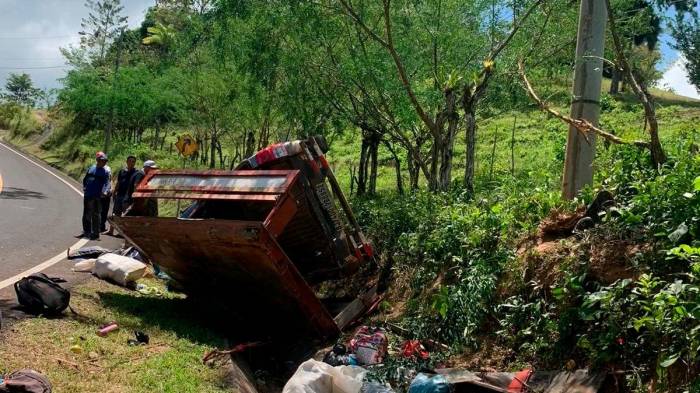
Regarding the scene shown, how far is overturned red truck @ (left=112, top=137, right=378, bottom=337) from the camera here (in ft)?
21.9

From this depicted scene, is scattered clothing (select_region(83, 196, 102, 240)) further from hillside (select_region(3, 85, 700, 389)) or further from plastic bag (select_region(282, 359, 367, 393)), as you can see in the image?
plastic bag (select_region(282, 359, 367, 393))

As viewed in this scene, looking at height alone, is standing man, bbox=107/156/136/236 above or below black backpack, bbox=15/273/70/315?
above

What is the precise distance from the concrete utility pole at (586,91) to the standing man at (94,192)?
8.65m

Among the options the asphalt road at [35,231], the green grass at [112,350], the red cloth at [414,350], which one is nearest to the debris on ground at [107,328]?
the green grass at [112,350]

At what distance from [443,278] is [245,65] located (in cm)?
698

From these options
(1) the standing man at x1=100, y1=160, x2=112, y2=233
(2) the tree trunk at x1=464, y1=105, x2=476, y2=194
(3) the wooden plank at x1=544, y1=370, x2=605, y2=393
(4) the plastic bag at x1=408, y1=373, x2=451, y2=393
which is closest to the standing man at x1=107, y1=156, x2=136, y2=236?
(1) the standing man at x1=100, y1=160, x2=112, y2=233

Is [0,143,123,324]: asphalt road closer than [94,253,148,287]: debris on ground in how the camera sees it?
Yes

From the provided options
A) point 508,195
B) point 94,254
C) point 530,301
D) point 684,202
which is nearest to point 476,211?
point 508,195

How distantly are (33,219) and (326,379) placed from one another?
10.5 metres

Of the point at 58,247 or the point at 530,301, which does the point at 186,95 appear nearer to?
the point at 58,247

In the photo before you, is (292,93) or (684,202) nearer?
(684,202)

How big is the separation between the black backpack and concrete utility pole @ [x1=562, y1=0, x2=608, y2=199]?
17.8 feet

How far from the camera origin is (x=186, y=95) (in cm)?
2498

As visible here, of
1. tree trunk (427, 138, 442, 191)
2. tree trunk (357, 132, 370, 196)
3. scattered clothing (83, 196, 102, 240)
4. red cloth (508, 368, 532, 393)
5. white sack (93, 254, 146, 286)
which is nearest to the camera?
red cloth (508, 368, 532, 393)
